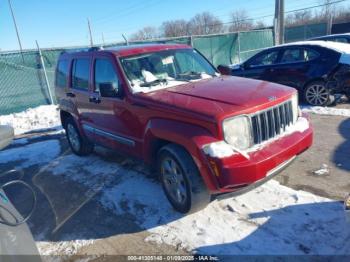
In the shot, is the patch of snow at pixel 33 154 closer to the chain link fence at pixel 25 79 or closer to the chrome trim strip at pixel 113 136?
the chrome trim strip at pixel 113 136

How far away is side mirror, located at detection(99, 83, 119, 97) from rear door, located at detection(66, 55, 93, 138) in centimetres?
100

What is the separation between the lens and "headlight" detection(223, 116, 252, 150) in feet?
10.9

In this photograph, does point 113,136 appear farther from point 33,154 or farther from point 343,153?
point 343,153

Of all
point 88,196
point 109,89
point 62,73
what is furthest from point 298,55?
point 88,196

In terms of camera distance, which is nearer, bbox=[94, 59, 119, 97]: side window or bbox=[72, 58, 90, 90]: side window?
bbox=[94, 59, 119, 97]: side window

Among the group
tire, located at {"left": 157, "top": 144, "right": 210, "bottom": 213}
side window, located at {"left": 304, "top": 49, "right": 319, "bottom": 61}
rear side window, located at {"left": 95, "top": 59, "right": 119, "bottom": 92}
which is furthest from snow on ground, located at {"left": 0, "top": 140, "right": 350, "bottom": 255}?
side window, located at {"left": 304, "top": 49, "right": 319, "bottom": 61}

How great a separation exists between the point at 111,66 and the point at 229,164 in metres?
2.45

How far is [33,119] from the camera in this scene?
410 inches

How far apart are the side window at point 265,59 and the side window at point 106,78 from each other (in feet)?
18.2

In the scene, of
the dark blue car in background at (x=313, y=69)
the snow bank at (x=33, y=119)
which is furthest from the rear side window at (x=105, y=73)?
the dark blue car in background at (x=313, y=69)

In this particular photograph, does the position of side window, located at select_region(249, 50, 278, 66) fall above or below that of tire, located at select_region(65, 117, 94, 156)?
above

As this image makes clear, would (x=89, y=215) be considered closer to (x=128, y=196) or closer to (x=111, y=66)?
(x=128, y=196)

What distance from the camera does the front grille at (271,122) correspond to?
350 centimetres

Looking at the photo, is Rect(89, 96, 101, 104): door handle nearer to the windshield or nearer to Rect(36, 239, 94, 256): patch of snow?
the windshield
